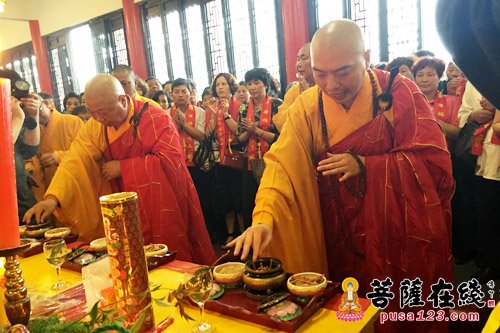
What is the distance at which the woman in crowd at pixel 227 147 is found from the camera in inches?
174

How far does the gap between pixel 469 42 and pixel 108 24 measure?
1002 cm

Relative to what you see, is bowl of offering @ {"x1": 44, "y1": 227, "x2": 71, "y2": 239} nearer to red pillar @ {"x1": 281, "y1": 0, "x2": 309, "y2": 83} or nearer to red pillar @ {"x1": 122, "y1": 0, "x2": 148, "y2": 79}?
red pillar @ {"x1": 281, "y1": 0, "x2": 309, "y2": 83}

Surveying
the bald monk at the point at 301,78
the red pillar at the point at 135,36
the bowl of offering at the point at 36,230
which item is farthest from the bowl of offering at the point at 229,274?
the red pillar at the point at 135,36

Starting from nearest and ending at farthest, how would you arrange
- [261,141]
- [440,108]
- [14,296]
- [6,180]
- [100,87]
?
[6,180]
[14,296]
[100,87]
[440,108]
[261,141]

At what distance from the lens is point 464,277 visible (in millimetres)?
3232

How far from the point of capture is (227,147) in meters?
4.43

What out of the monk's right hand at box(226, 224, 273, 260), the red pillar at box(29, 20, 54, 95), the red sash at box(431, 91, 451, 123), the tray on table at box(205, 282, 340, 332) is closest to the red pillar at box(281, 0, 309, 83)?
the red sash at box(431, 91, 451, 123)

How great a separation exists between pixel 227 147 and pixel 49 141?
1652 mm

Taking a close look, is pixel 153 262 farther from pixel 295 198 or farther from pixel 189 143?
pixel 189 143

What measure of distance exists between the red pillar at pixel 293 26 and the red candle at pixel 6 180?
20.1 ft

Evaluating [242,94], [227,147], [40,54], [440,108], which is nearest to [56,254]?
[227,147]

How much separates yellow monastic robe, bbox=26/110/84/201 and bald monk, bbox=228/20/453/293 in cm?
240

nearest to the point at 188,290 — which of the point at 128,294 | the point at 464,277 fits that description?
the point at 128,294

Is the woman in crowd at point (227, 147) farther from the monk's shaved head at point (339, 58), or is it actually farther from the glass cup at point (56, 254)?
the glass cup at point (56, 254)
